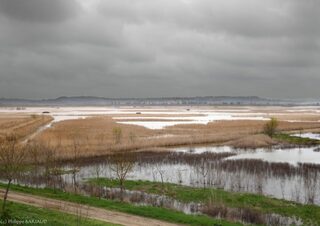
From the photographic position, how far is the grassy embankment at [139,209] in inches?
682

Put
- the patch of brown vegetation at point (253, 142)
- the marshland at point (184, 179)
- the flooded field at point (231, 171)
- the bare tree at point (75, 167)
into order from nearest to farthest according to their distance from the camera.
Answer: the marshland at point (184, 179)
the flooded field at point (231, 171)
the bare tree at point (75, 167)
the patch of brown vegetation at point (253, 142)

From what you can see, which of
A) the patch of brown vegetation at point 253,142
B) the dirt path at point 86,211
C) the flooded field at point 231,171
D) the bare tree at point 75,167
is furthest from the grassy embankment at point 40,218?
the patch of brown vegetation at point 253,142

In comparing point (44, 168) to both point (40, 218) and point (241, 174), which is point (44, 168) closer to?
point (241, 174)

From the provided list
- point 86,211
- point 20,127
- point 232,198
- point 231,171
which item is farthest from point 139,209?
point 20,127

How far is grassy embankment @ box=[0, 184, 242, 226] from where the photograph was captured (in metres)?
17.3

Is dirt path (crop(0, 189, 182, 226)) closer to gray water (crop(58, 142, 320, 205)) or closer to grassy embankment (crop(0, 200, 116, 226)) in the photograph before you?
grassy embankment (crop(0, 200, 116, 226))

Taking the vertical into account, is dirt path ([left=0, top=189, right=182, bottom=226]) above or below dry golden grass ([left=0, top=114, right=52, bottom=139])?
below

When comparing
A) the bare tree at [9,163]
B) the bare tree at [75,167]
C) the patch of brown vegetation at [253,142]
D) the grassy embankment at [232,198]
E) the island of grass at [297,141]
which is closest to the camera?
the bare tree at [9,163]

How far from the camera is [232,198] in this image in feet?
74.1

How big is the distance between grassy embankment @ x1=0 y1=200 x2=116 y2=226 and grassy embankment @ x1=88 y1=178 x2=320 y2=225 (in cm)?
833

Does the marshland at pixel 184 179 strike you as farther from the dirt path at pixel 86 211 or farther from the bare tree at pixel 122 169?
the dirt path at pixel 86 211

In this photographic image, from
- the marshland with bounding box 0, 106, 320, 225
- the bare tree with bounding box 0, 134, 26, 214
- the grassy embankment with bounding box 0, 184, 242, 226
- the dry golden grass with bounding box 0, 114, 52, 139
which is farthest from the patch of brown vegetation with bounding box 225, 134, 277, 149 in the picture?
the grassy embankment with bounding box 0, 184, 242, 226

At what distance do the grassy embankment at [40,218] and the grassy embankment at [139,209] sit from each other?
2.96 m

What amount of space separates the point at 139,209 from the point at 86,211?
260 cm
